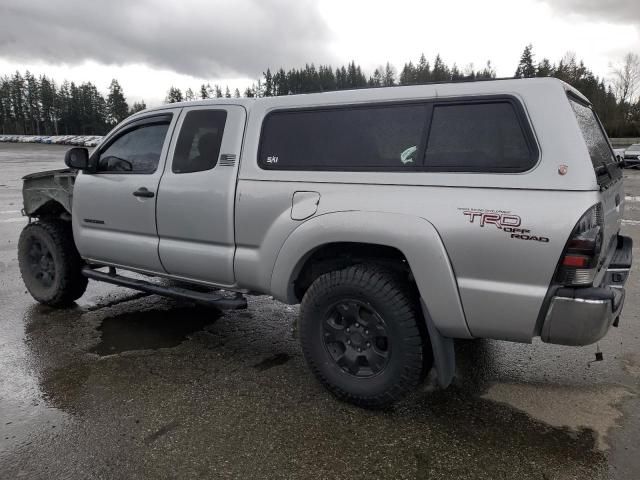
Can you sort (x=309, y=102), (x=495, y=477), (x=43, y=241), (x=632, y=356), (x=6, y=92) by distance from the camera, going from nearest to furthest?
(x=495, y=477)
(x=309, y=102)
(x=632, y=356)
(x=43, y=241)
(x=6, y=92)

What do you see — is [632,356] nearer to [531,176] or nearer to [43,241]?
[531,176]

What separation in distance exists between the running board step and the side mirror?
0.98m

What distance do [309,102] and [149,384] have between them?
2247 millimetres

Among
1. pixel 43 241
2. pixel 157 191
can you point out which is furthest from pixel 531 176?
pixel 43 241

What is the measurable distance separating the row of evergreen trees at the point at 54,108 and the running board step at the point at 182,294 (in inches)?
4692

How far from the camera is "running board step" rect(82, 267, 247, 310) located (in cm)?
361

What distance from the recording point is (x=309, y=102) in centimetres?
327

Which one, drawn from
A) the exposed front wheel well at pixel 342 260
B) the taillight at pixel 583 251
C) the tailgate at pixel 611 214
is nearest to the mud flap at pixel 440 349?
the exposed front wheel well at pixel 342 260

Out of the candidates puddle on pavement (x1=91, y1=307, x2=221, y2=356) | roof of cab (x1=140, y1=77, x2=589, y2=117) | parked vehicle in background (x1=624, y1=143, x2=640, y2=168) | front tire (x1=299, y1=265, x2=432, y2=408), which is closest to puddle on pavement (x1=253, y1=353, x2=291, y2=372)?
front tire (x1=299, y1=265, x2=432, y2=408)

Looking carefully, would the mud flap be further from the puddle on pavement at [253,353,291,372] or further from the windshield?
the puddle on pavement at [253,353,291,372]

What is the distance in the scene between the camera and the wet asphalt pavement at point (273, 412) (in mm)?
2541

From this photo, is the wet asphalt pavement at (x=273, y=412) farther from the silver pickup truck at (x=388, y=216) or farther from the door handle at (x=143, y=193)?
the door handle at (x=143, y=193)

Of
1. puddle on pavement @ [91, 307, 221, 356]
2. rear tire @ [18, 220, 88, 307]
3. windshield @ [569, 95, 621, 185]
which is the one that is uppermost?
windshield @ [569, 95, 621, 185]

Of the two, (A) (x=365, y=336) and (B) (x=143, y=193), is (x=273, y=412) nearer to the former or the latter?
(A) (x=365, y=336)
